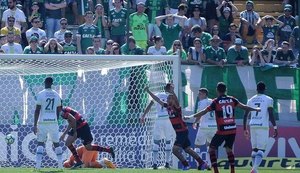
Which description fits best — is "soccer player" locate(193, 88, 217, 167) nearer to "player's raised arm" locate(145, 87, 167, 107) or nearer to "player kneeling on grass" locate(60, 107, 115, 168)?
"player's raised arm" locate(145, 87, 167, 107)

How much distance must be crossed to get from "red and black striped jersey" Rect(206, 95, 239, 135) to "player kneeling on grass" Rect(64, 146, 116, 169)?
4.32m

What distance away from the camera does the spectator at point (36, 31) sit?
Result: 27.8 metres

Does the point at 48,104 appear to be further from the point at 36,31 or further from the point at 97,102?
the point at 36,31

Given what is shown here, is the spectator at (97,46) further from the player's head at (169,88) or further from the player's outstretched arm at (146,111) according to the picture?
the player's head at (169,88)

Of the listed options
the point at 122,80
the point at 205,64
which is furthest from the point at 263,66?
the point at 122,80

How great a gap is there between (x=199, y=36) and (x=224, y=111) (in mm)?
7236

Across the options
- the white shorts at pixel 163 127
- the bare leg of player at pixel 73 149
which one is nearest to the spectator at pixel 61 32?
the white shorts at pixel 163 127

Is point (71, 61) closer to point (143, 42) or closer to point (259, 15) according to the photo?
point (143, 42)

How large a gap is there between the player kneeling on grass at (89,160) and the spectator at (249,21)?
21.0 feet

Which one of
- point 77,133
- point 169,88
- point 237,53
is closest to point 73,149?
point 77,133

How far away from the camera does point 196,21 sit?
95.2ft

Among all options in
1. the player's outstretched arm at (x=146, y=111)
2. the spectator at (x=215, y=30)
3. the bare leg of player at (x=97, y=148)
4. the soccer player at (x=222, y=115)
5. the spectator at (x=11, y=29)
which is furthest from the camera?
the spectator at (x=215, y=30)

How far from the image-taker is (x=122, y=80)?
25.4 m

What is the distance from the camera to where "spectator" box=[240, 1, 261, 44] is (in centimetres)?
2950
